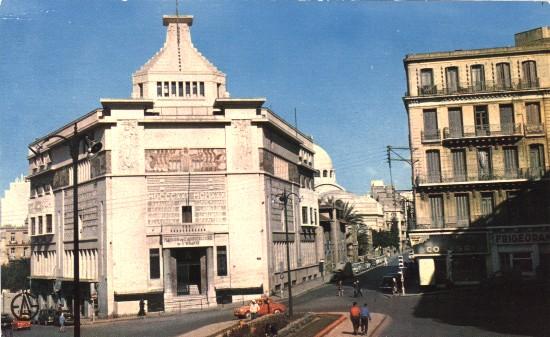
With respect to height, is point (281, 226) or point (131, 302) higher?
point (281, 226)

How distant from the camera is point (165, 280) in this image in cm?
5691

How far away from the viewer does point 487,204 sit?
5553 cm

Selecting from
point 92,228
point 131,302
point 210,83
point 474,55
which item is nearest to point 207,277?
point 131,302

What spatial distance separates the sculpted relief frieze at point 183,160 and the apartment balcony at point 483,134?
2157 centimetres

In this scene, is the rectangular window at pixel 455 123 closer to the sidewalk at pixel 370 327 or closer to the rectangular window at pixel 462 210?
the rectangular window at pixel 462 210

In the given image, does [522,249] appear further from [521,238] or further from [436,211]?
[436,211]

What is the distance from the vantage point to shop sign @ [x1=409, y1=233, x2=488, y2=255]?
180 ft

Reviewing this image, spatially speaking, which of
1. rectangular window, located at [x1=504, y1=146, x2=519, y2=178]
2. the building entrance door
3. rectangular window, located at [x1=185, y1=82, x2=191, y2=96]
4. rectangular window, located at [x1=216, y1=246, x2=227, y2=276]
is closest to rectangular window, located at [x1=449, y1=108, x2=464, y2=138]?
rectangular window, located at [x1=504, y1=146, x2=519, y2=178]

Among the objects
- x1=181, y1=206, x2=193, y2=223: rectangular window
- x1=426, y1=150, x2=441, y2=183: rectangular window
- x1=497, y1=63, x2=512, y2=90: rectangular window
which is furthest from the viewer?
x1=181, y1=206, x2=193, y2=223: rectangular window

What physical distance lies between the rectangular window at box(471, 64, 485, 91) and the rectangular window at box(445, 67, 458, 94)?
1522 millimetres

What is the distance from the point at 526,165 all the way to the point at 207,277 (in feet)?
102

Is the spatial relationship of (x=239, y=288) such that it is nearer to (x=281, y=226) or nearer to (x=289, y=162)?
(x=281, y=226)

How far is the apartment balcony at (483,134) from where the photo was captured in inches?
2175

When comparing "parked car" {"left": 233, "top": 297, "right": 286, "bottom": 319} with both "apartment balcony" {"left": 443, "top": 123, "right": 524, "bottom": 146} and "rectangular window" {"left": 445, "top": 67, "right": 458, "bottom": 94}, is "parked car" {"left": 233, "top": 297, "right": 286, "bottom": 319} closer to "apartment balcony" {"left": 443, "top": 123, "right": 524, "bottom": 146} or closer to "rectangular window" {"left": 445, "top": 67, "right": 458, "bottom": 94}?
"apartment balcony" {"left": 443, "top": 123, "right": 524, "bottom": 146}
